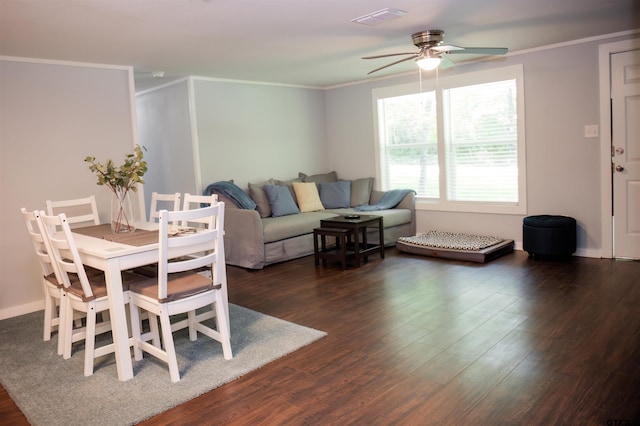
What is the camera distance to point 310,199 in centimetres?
642

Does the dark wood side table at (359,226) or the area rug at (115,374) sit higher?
the dark wood side table at (359,226)

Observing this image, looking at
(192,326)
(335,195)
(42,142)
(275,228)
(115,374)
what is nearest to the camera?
(115,374)

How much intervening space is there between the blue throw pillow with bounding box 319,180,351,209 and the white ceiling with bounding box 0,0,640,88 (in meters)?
1.90

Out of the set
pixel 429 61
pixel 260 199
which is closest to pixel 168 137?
pixel 260 199

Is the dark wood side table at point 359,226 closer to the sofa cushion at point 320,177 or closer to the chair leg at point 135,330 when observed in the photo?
the sofa cushion at point 320,177

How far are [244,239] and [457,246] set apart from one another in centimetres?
233

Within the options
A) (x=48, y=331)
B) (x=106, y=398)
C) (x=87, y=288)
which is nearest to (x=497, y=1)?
(x=87, y=288)

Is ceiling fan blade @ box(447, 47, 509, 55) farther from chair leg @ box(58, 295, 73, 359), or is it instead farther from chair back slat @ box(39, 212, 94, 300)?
chair leg @ box(58, 295, 73, 359)

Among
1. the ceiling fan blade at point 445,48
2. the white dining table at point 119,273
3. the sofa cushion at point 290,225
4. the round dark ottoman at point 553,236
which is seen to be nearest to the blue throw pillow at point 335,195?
the sofa cushion at point 290,225

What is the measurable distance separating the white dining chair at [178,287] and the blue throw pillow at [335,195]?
3667mm

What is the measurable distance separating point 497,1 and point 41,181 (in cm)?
405

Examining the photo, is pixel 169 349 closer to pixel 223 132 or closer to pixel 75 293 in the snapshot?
pixel 75 293

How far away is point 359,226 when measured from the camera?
17.1 feet

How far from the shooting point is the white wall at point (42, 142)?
419 cm
